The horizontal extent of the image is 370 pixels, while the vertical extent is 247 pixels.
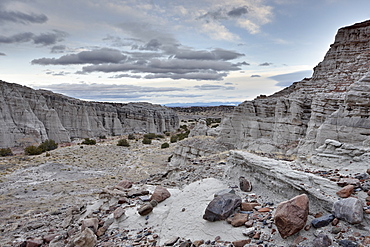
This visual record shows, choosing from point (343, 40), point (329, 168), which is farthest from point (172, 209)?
point (343, 40)

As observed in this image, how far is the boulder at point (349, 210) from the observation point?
15.3 feet

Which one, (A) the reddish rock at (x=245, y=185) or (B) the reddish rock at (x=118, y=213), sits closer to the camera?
(A) the reddish rock at (x=245, y=185)

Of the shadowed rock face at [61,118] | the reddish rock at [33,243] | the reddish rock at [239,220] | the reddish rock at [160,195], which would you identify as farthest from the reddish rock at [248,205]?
the shadowed rock face at [61,118]

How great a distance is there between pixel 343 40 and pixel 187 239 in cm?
3459

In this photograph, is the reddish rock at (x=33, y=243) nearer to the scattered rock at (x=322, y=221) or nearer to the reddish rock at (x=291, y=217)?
the reddish rock at (x=291, y=217)

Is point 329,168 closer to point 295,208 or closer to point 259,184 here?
point 259,184

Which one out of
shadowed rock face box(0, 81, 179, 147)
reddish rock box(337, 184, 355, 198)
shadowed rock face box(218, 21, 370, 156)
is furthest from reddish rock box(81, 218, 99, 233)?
shadowed rock face box(0, 81, 179, 147)

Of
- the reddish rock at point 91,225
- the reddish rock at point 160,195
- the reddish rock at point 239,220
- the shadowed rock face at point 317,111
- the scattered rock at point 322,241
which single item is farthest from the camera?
the shadowed rock face at point 317,111

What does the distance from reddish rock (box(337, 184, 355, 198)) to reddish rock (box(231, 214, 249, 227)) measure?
2.28 meters

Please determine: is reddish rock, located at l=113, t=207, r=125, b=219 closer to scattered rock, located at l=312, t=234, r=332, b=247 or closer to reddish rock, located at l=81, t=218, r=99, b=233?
reddish rock, located at l=81, t=218, r=99, b=233

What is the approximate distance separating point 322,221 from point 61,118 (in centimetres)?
6055

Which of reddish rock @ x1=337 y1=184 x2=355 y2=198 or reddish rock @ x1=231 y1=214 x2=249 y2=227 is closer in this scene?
reddish rock @ x1=337 y1=184 x2=355 y2=198

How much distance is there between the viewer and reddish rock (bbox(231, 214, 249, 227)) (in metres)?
5.80

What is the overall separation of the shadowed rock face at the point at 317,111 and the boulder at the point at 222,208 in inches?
356
